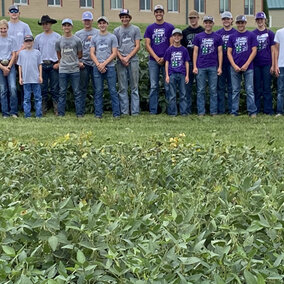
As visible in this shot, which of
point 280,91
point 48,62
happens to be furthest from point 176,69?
point 48,62

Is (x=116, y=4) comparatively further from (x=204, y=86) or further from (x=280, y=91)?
(x=280, y=91)

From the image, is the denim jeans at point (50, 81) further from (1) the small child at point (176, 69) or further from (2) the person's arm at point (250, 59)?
(2) the person's arm at point (250, 59)

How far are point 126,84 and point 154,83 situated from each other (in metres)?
0.54

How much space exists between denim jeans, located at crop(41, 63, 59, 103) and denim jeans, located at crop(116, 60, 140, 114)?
1.30m

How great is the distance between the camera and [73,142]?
6.17 metres

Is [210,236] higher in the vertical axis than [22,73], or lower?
lower

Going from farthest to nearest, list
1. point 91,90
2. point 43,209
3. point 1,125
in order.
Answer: point 91,90 < point 1,125 < point 43,209

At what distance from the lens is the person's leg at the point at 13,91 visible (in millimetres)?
12250

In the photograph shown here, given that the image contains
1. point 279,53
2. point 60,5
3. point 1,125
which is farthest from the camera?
point 60,5

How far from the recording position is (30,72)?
39.7 feet

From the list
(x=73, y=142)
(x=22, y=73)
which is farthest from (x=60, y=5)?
(x=73, y=142)

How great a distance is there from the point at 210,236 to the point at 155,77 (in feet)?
31.5

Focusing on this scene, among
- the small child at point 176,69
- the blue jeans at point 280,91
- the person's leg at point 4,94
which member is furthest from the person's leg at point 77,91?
the blue jeans at point 280,91

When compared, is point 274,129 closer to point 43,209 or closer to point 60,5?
point 43,209
